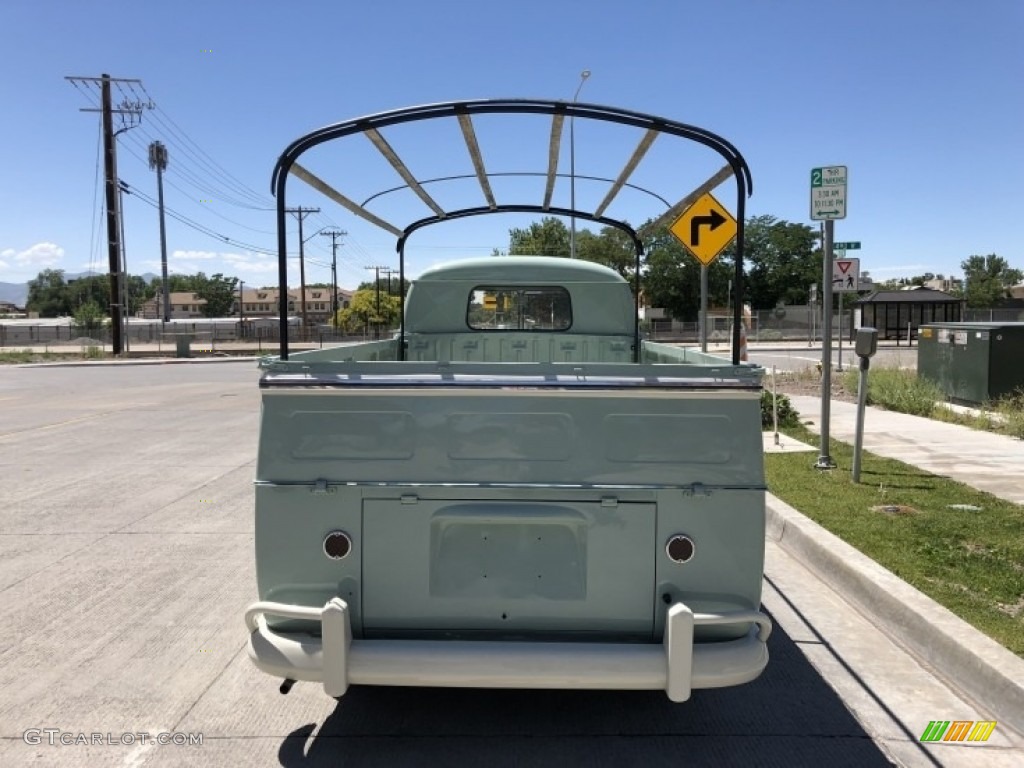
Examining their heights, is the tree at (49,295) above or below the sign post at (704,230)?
above

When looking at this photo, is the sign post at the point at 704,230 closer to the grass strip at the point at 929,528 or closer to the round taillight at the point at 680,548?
the grass strip at the point at 929,528

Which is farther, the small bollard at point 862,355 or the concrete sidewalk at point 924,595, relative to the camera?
the small bollard at point 862,355

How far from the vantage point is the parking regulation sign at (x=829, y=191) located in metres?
8.41

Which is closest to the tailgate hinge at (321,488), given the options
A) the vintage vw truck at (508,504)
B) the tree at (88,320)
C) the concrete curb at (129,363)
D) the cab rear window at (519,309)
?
the vintage vw truck at (508,504)

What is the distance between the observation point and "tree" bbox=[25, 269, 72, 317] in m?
151

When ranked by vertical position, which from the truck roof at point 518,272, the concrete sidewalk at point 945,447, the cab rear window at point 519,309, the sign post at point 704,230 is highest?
the sign post at point 704,230

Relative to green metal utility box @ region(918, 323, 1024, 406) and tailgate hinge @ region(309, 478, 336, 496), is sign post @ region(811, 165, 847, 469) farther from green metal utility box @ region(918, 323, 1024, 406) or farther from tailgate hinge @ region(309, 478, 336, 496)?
tailgate hinge @ region(309, 478, 336, 496)

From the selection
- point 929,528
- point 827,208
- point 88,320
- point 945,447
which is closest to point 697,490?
point 929,528

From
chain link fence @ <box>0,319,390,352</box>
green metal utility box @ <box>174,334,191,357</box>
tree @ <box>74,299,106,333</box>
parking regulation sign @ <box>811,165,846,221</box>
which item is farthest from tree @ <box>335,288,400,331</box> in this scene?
parking regulation sign @ <box>811,165,846,221</box>

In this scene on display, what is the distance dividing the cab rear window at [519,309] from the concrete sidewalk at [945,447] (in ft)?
14.1

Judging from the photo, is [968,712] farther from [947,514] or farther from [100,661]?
[100,661]

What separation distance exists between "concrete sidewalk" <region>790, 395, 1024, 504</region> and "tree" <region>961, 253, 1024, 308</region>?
101m

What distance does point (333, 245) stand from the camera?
89688 millimetres

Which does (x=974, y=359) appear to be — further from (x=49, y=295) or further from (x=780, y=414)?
(x=49, y=295)
